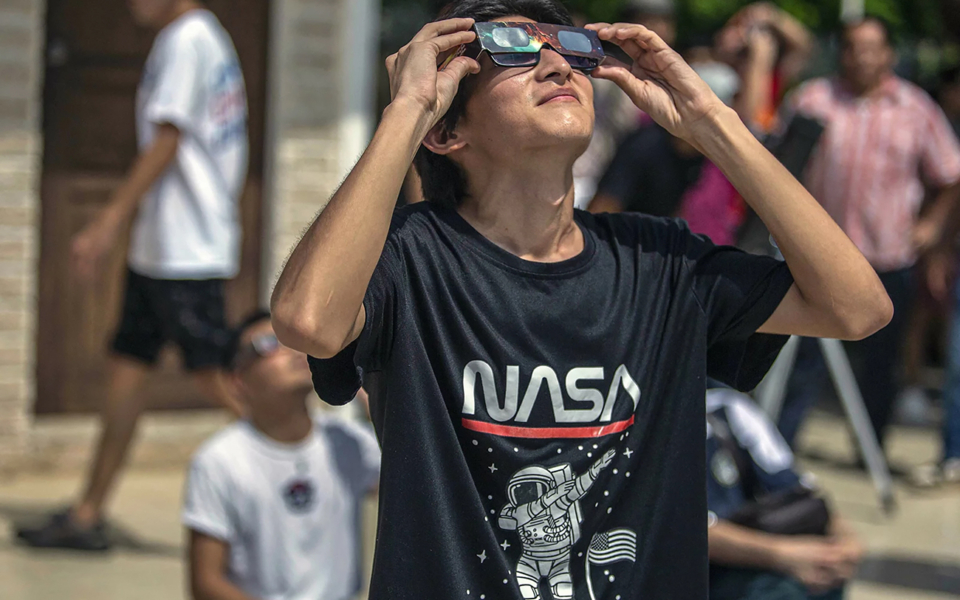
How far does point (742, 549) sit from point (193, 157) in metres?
2.70

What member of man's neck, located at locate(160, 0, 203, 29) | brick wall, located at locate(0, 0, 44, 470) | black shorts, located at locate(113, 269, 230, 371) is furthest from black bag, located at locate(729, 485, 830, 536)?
brick wall, located at locate(0, 0, 44, 470)

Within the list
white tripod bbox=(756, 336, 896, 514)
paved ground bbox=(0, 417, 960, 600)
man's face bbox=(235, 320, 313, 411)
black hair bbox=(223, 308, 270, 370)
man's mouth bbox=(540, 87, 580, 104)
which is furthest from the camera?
white tripod bbox=(756, 336, 896, 514)

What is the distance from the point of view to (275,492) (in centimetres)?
341

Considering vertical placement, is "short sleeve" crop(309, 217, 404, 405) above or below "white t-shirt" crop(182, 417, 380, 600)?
above

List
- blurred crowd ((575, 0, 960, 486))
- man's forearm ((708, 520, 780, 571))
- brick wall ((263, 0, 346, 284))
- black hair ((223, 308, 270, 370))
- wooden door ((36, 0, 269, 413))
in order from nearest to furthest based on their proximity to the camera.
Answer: man's forearm ((708, 520, 780, 571)) < black hair ((223, 308, 270, 370)) < wooden door ((36, 0, 269, 413)) < blurred crowd ((575, 0, 960, 486)) < brick wall ((263, 0, 346, 284))

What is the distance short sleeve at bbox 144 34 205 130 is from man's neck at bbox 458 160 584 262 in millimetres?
2838

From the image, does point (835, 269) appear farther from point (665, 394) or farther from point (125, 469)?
point (125, 469)

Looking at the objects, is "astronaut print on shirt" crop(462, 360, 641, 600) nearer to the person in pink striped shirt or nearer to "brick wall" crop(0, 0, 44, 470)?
"brick wall" crop(0, 0, 44, 470)

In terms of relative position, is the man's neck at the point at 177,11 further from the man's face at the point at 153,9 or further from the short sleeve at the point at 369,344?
the short sleeve at the point at 369,344

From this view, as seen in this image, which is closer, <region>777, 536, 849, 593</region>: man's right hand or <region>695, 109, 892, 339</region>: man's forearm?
<region>695, 109, 892, 339</region>: man's forearm

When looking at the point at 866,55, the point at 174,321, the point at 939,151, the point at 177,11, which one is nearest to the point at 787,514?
the point at 174,321

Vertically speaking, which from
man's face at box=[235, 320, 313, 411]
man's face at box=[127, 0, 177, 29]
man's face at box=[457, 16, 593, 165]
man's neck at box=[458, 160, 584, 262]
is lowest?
man's face at box=[235, 320, 313, 411]

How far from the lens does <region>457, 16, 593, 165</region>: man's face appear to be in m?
1.97

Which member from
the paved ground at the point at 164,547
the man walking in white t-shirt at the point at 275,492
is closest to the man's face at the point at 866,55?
the paved ground at the point at 164,547
